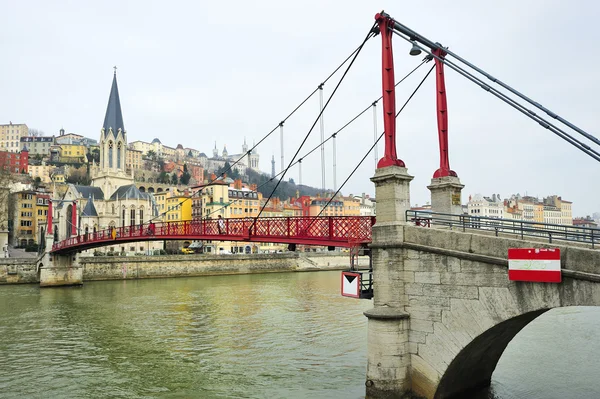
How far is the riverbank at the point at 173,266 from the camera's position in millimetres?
48656

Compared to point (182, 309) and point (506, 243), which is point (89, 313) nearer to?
point (182, 309)

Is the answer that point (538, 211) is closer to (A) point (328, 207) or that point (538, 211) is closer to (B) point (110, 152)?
(A) point (328, 207)

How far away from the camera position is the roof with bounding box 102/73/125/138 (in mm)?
90188

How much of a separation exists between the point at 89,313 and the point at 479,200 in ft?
344

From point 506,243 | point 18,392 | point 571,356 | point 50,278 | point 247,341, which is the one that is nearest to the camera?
point 506,243

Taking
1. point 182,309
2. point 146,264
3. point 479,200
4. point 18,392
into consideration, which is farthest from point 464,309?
point 479,200

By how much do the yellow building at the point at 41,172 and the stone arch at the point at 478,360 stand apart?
134728 mm

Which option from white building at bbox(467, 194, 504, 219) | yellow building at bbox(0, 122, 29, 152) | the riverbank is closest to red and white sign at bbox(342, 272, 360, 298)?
the riverbank

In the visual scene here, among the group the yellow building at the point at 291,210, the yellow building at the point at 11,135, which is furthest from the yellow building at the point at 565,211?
the yellow building at the point at 11,135

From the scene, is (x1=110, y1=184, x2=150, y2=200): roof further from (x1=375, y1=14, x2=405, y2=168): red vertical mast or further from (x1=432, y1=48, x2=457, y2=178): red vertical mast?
(x1=375, y1=14, x2=405, y2=168): red vertical mast

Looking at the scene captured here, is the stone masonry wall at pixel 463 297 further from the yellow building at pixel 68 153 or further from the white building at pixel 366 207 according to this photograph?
the yellow building at pixel 68 153

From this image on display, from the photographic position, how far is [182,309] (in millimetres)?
30812

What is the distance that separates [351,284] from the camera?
13164mm

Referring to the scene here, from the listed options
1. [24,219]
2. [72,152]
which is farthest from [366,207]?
[72,152]
